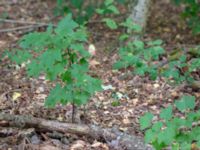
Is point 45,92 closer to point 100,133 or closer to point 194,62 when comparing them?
point 100,133

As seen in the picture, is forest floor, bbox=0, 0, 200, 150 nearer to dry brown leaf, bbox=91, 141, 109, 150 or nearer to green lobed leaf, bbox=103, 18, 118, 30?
dry brown leaf, bbox=91, 141, 109, 150

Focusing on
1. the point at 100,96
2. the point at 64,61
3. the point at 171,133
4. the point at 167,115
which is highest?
the point at 64,61

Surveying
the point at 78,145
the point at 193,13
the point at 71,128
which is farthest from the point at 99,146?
the point at 193,13

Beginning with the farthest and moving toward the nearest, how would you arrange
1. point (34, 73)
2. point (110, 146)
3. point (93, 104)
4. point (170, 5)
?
1. point (170, 5)
2. point (93, 104)
3. point (110, 146)
4. point (34, 73)

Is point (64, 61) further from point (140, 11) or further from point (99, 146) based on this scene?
point (140, 11)

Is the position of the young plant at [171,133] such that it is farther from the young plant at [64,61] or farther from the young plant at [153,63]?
the young plant at [153,63]

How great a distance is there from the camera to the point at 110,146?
11.6 feet

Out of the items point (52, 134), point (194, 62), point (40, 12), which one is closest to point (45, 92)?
point (52, 134)

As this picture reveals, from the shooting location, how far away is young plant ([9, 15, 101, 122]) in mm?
3246

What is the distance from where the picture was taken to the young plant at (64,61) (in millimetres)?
3246

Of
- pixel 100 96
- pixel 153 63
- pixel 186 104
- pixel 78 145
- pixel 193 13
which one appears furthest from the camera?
pixel 193 13

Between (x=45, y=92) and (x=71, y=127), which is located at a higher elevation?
(x=45, y=92)

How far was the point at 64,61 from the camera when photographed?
3367mm

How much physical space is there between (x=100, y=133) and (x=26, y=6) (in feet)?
14.3
